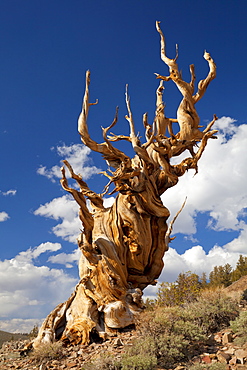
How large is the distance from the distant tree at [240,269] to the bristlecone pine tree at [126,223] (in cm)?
1204

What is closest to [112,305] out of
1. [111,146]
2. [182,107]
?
[111,146]

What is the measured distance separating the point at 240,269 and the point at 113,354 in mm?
18361

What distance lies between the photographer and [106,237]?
895 centimetres

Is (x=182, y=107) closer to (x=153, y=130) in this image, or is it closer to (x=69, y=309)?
(x=153, y=130)

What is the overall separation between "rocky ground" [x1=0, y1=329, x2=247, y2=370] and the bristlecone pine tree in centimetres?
54

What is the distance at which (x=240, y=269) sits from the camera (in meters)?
22.5

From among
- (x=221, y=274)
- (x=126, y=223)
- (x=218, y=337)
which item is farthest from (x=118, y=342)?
(x=221, y=274)

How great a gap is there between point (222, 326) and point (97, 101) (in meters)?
6.79

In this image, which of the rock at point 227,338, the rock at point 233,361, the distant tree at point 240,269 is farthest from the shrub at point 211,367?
the distant tree at point 240,269

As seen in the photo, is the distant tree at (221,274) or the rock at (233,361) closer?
the rock at (233,361)

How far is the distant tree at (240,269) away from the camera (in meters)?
20.6

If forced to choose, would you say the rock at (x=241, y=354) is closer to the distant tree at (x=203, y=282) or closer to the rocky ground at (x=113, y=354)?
the rocky ground at (x=113, y=354)

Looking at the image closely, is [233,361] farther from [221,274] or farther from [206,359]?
[221,274]

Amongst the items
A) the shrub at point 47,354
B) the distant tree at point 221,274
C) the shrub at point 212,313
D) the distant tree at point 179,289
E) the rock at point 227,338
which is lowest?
the shrub at point 47,354
